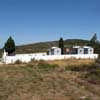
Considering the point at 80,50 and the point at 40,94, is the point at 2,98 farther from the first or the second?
the point at 80,50

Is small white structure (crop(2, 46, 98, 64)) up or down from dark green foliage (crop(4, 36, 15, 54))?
down

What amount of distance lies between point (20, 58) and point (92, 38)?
4393 centimetres

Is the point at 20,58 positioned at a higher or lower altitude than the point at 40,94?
higher

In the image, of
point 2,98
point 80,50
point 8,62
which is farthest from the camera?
point 80,50

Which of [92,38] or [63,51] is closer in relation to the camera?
[63,51]

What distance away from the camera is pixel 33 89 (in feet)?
26.7

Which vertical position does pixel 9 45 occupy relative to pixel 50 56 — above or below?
above

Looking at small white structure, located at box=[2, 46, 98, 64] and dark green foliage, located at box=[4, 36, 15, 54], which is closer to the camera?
small white structure, located at box=[2, 46, 98, 64]

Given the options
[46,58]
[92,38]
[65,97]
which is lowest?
[65,97]

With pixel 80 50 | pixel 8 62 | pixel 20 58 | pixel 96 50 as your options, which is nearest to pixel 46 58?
pixel 20 58

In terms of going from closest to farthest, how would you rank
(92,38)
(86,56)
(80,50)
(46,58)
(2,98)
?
1. (2,98)
2. (46,58)
3. (86,56)
4. (80,50)
5. (92,38)

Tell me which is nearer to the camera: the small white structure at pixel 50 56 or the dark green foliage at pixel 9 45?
the small white structure at pixel 50 56

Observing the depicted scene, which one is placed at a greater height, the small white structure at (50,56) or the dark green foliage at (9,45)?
the dark green foliage at (9,45)

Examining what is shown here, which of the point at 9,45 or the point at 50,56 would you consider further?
the point at 9,45
